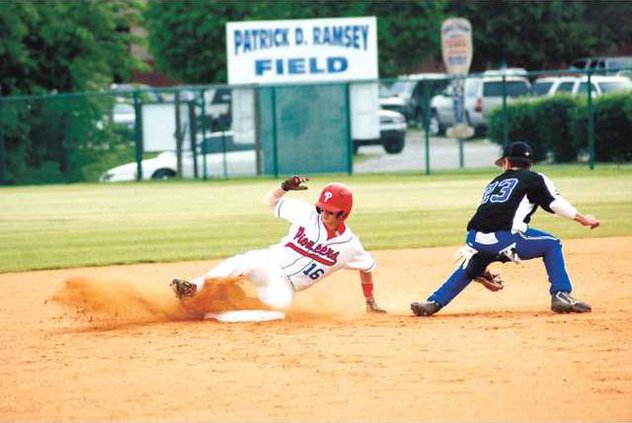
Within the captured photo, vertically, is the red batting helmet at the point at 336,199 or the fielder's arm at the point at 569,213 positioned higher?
the red batting helmet at the point at 336,199

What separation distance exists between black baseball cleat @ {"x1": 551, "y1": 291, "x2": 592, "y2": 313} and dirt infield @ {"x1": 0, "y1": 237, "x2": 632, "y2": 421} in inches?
5.2

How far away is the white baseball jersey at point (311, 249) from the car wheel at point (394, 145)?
26603 millimetres

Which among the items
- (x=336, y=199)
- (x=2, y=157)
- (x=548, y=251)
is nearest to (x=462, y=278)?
(x=548, y=251)

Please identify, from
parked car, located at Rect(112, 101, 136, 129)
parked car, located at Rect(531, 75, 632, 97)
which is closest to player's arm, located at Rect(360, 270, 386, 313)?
parked car, located at Rect(531, 75, 632, 97)

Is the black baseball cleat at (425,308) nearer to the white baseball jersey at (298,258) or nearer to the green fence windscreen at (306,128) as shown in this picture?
the white baseball jersey at (298,258)

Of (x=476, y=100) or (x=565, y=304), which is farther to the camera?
(x=476, y=100)

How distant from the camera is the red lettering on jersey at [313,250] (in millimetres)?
10297

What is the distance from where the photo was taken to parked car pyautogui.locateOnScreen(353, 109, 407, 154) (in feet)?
121

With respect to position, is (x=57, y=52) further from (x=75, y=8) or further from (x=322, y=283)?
(x=322, y=283)

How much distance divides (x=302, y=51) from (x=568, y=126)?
724 centimetres

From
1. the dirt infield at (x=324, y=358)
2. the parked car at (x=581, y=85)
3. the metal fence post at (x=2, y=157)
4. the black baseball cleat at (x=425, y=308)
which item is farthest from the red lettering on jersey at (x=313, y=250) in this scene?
the parked car at (x=581, y=85)

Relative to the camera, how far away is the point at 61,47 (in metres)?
40.1

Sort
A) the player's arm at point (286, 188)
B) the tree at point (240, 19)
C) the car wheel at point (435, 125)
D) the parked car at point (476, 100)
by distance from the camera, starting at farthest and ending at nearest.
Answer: the tree at point (240, 19) < the car wheel at point (435, 125) < the parked car at point (476, 100) < the player's arm at point (286, 188)

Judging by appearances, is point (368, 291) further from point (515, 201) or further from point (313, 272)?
point (515, 201)
